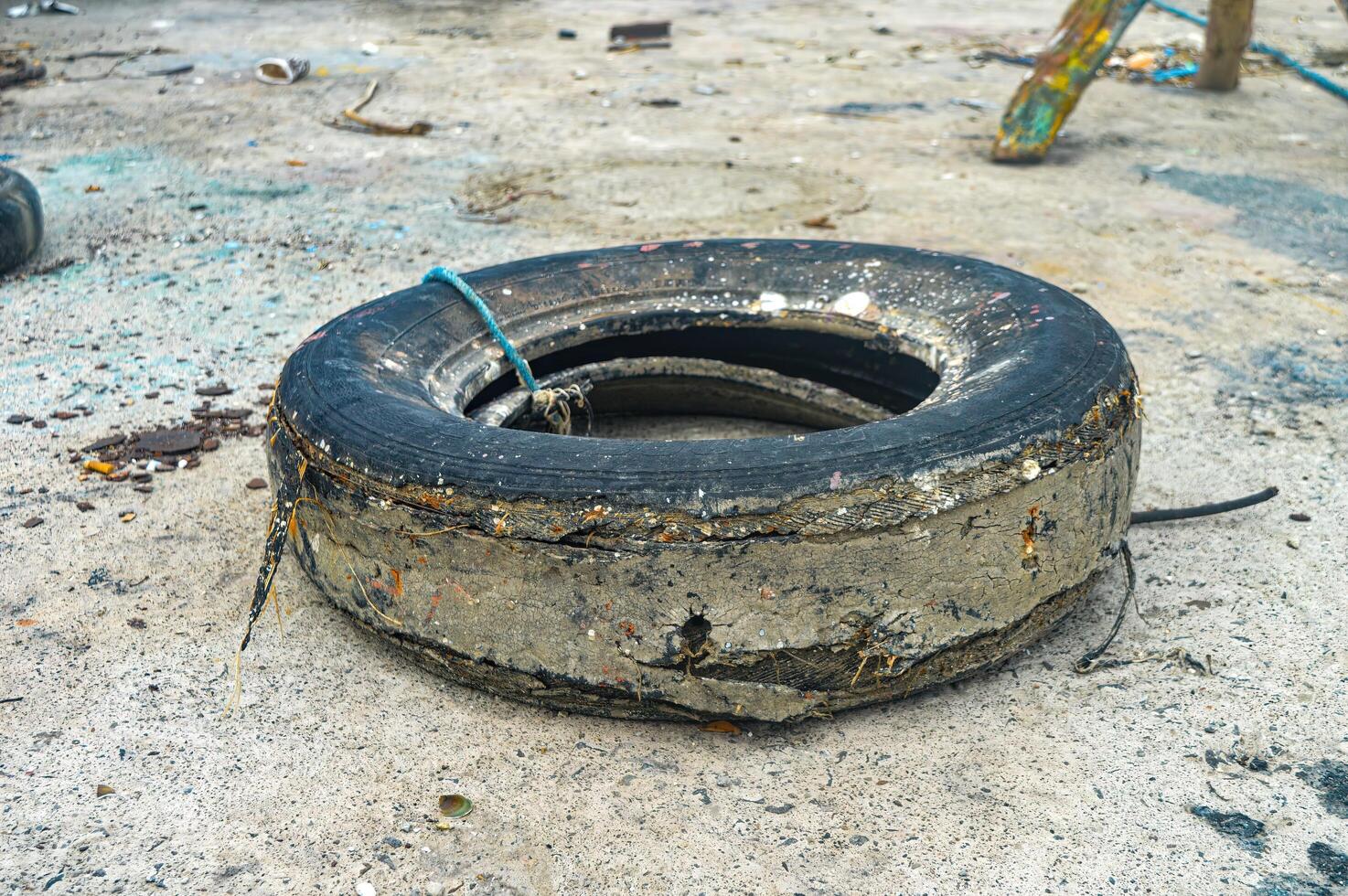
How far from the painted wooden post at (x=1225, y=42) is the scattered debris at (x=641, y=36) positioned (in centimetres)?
333

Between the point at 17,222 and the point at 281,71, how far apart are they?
3.05 meters

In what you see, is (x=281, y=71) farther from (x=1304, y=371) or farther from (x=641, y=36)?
(x=1304, y=371)

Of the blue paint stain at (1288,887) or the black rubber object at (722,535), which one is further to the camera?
the black rubber object at (722,535)

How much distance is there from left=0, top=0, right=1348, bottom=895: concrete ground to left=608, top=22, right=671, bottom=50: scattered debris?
1251mm

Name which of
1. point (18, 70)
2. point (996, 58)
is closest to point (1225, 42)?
point (996, 58)

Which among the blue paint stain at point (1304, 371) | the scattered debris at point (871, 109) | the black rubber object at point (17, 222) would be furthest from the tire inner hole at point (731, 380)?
the scattered debris at point (871, 109)

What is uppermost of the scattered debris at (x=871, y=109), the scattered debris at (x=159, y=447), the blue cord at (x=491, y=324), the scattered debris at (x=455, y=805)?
the blue cord at (x=491, y=324)

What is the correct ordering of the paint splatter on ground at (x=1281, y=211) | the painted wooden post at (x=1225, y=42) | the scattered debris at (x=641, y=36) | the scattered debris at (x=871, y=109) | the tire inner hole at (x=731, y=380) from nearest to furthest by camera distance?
the tire inner hole at (x=731, y=380), the paint splatter on ground at (x=1281, y=211), the scattered debris at (x=871, y=109), the painted wooden post at (x=1225, y=42), the scattered debris at (x=641, y=36)

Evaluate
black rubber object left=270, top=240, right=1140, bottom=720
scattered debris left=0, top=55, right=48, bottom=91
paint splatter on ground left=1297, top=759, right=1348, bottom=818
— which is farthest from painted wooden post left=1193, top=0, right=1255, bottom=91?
scattered debris left=0, top=55, right=48, bottom=91

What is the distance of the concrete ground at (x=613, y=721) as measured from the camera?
175 centimetres

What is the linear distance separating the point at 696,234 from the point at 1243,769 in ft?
10.2

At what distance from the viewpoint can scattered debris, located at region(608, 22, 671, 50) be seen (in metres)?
7.82

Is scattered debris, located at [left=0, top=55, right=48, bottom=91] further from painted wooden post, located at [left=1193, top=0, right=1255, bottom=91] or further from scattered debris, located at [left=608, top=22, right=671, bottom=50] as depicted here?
painted wooden post, located at [left=1193, top=0, right=1255, bottom=91]

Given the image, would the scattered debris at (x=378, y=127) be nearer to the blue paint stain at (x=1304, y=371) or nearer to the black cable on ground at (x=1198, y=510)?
the blue paint stain at (x=1304, y=371)
